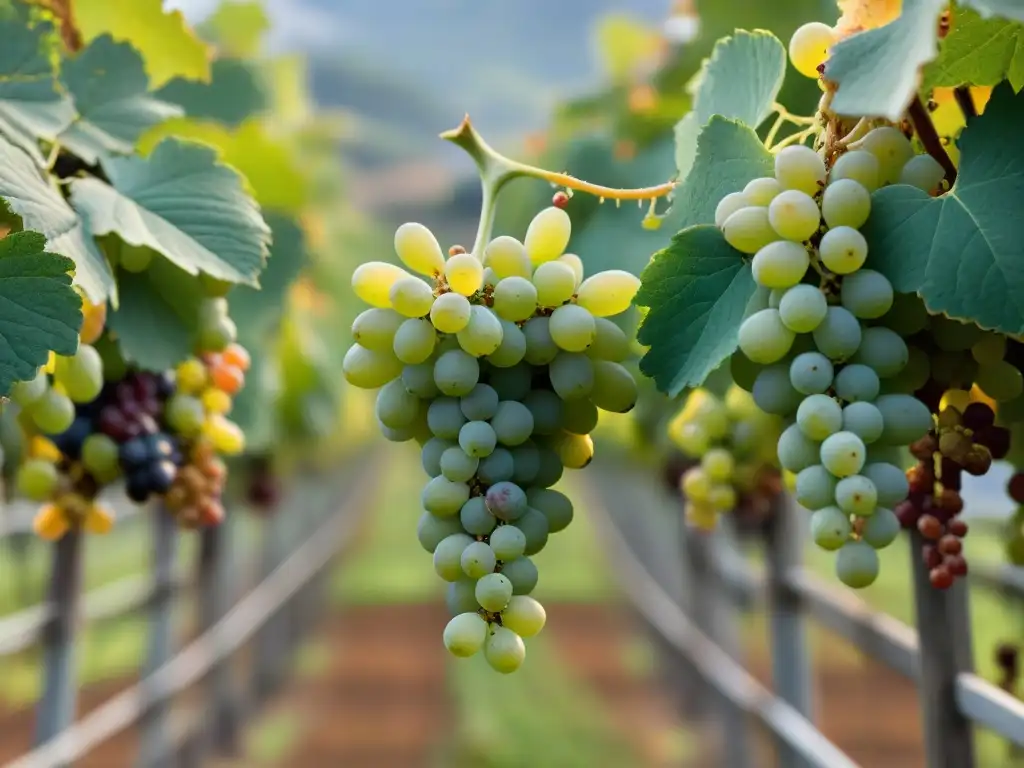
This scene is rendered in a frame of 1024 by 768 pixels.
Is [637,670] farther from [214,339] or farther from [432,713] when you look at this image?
[214,339]

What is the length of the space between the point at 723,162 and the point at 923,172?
125 mm

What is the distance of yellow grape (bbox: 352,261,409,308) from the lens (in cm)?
65

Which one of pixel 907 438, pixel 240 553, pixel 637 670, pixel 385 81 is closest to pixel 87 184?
Result: pixel 907 438

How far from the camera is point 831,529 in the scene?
532mm

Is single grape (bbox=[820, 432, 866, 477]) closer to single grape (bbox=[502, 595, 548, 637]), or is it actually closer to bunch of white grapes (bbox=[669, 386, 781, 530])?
single grape (bbox=[502, 595, 548, 637])

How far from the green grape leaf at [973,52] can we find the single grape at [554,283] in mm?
246

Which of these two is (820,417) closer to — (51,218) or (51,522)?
(51,218)

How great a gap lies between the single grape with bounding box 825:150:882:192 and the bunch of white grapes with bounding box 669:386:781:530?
46 cm

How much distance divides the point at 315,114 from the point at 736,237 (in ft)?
13.2

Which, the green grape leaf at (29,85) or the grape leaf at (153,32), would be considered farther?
the grape leaf at (153,32)

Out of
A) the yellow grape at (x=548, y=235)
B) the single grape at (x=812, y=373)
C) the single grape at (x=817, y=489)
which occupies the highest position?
the yellow grape at (x=548, y=235)

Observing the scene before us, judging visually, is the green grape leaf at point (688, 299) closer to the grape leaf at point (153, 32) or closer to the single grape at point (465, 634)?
the single grape at point (465, 634)

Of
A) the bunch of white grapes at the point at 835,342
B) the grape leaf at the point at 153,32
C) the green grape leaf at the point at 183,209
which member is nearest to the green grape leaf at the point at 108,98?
the green grape leaf at the point at 183,209

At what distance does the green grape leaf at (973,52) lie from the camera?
0.61 m
